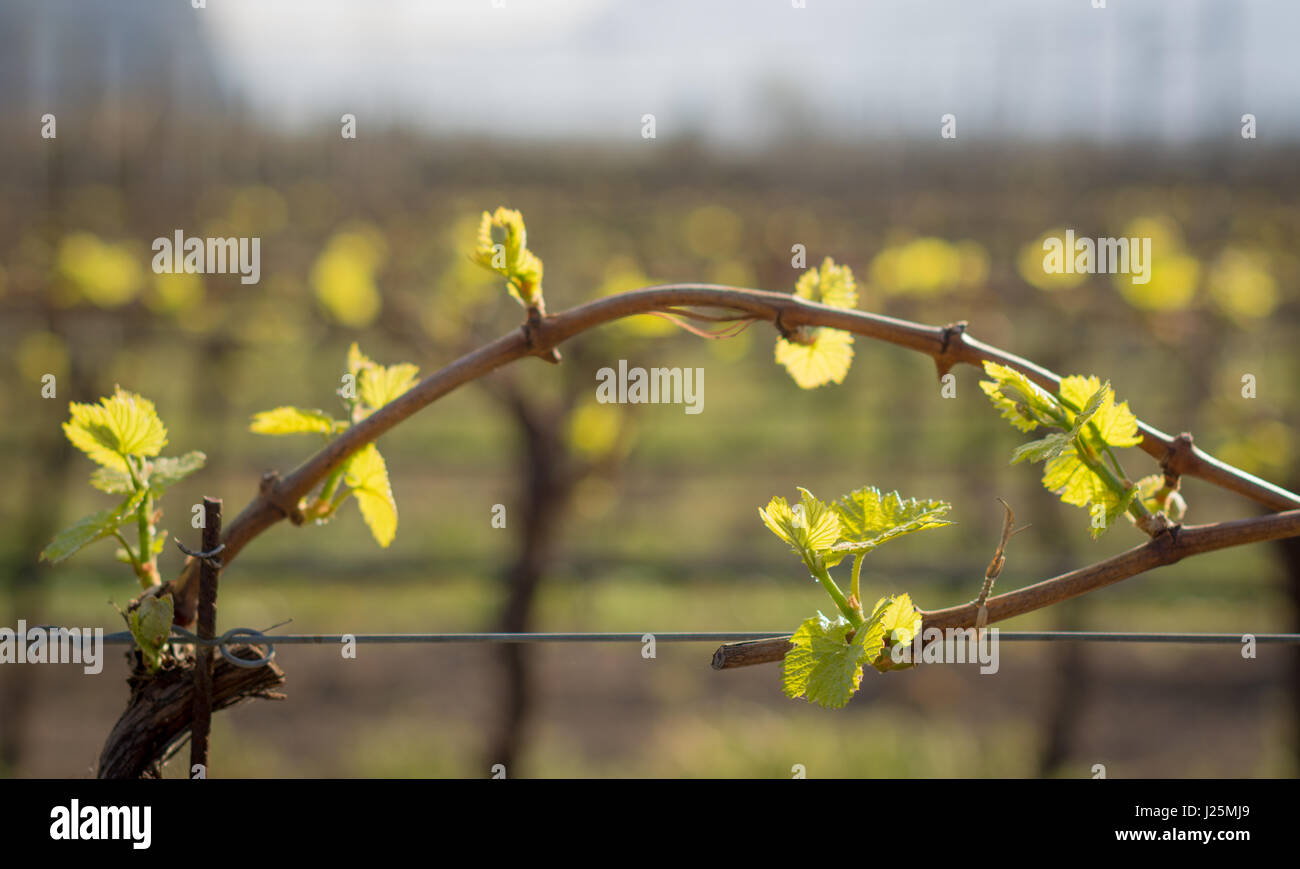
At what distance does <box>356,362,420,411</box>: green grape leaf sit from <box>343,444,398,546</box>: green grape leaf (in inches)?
1.8

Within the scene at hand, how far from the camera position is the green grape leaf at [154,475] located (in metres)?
0.78

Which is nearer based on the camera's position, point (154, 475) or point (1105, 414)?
point (1105, 414)

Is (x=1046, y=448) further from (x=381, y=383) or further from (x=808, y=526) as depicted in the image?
(x=381, y=383)

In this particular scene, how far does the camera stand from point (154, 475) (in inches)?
31.8

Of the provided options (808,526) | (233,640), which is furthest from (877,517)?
(233,640)

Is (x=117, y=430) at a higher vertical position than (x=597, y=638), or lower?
higher

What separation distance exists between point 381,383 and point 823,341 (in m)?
0.40

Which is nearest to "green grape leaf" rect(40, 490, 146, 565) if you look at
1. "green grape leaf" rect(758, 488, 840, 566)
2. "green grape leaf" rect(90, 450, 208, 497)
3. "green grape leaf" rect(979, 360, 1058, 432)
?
"green grape leaf" rect(90, 450, 208, 497)

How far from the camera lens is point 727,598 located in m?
4.77

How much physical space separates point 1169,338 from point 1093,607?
1.22m

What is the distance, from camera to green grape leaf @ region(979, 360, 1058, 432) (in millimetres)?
645
